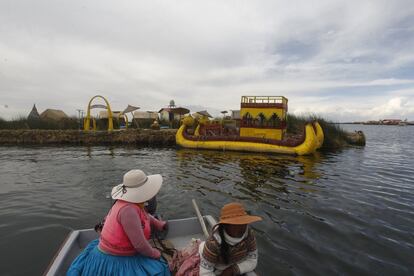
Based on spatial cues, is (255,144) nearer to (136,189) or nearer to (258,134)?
(258,134)

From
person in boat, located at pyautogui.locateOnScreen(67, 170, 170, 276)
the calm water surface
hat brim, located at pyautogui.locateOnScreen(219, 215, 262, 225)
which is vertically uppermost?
hat brim, located at pyautogui.locateOnScreen(219, 215, 262, 225)

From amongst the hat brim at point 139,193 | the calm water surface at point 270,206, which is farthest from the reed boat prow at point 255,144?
the hat brim at point 139,193

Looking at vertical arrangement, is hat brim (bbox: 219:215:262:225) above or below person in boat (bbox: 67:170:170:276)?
above

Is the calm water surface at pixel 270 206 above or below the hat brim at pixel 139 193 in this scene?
below

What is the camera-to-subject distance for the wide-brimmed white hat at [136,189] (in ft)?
A: 10.2

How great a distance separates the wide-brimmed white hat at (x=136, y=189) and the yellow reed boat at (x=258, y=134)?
16566mm

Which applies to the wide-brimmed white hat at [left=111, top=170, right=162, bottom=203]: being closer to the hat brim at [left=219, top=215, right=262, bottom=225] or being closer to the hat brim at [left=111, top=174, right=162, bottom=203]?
the hat brim at [left=111, top=174, right=162, bottom=203]

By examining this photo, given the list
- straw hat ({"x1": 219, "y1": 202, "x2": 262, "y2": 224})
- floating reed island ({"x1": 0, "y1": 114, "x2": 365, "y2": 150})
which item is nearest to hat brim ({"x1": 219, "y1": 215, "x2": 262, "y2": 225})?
straw hat ({"x1": 219, "y1": 202, "x2": 262, "y2": 224})

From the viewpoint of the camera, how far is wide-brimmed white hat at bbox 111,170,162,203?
312cm

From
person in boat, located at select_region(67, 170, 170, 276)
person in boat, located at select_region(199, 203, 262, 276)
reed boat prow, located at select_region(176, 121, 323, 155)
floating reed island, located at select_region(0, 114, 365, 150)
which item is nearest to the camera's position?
person in boat, located at select_region(199, 203, 262, 276)

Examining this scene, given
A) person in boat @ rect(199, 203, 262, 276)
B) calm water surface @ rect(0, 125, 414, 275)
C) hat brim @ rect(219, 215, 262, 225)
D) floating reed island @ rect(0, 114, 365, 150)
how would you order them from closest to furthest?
1. hat brim @ rect(219, 215, 262, 225)
2. person in boat @ rect(199, 203, 262, 276)
3. calm water surface @ rect(0, 125, 414, 275)
4. floating reed island @ rect(0, 114, 365, 150)

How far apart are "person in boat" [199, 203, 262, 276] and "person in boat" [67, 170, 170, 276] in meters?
0.70

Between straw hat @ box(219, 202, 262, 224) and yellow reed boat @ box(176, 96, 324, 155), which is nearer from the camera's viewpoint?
straw hat @ box(219, 202, 262, 224)

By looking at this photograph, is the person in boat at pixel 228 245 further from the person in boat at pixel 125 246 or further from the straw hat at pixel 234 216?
the person in boat at pixel 125 246
